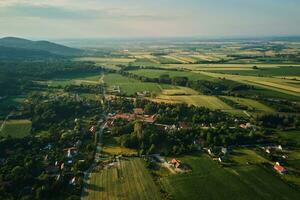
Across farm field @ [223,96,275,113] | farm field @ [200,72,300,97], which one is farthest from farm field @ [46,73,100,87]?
farm field @ [223,96,275,113]

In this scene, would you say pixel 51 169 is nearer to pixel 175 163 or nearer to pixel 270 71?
pixel 175 163

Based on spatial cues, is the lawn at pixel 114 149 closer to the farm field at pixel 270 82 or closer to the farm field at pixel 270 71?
the farm field at pixel 270 82

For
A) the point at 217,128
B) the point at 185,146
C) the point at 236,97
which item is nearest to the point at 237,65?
the point at 236,97

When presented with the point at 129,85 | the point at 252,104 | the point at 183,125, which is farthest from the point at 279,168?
the point at 129,85

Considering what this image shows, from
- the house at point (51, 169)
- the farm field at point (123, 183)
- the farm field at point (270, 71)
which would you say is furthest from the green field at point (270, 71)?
the house at point (51, 169)

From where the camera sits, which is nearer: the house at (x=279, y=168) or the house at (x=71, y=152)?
the house at (x=279, y=168)

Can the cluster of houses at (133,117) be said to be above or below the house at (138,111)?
Result: below

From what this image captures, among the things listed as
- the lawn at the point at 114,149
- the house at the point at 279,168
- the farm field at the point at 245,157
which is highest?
the house at the point at 279,168
